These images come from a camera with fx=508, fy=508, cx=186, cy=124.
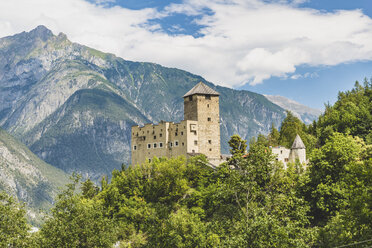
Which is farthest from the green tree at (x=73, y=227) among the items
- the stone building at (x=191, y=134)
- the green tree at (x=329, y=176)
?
the stone building at (x=191, y=134)

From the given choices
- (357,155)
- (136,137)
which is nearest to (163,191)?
(136,137)

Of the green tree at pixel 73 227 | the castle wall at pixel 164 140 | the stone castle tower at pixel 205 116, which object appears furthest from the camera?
the stone castle tower at pixel 205 116

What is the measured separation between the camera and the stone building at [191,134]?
324ft

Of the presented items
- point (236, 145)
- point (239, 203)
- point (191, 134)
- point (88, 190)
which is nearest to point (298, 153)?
point (236, 145)

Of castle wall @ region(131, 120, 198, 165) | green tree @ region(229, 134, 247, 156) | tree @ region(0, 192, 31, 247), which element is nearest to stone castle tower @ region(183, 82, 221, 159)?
castle wall @ region(131, 120, 198, 165)

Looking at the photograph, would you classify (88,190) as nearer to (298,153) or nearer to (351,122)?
(298,153)

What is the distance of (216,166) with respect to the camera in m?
94.6

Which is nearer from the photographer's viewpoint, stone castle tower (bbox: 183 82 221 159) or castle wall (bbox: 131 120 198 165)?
castle wall (bbox: 131 120 198 165)

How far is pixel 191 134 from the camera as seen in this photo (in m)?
98.6

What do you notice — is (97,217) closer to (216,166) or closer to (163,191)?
(163,191)

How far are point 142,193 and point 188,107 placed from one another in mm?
20385

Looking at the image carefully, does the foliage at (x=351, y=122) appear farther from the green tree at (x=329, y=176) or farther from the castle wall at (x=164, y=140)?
the castle wall at (x=164, y=140)

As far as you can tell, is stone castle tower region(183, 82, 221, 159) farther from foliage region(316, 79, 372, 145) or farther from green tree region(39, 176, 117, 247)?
green tree region(39, 176, 117, 247)

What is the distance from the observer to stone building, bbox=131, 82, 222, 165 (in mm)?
98688
